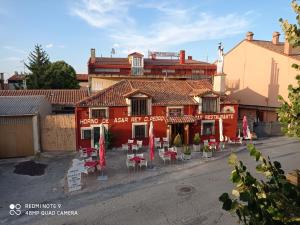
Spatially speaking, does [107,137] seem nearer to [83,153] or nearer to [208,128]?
[83,153]

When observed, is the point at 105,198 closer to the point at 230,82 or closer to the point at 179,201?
the point at 179,201

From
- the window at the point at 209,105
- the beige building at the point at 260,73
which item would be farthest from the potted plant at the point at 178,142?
the beige building at the point at 260,73

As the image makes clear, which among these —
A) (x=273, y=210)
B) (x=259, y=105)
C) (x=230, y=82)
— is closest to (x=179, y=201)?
(x=273, y=210)

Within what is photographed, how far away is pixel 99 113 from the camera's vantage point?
2116 centimetres

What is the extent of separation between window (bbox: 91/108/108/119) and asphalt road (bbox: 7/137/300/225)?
8235mm

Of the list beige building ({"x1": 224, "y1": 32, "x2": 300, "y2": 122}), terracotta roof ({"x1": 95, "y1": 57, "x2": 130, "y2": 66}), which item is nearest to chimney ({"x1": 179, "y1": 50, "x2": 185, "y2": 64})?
beige building ({"x1": 224, "y1": 32, "x2": 300, "y2": 122})

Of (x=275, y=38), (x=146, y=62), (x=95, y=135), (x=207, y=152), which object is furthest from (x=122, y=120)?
(x=275, y=38)

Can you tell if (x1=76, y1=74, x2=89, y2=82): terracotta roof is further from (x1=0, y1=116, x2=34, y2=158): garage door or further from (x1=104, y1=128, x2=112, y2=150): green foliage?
(x1=104, y1=128, x2=112, y2=150): green foliage

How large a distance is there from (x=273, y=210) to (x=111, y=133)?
1913 centimetres

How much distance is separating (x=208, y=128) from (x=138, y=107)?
288 inches

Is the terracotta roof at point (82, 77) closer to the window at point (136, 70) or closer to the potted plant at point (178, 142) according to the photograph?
A: the window at point (136, 70)

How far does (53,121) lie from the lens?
67.8 feet

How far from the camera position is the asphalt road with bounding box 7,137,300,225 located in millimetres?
10797

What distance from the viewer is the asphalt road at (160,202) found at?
10797 mm
